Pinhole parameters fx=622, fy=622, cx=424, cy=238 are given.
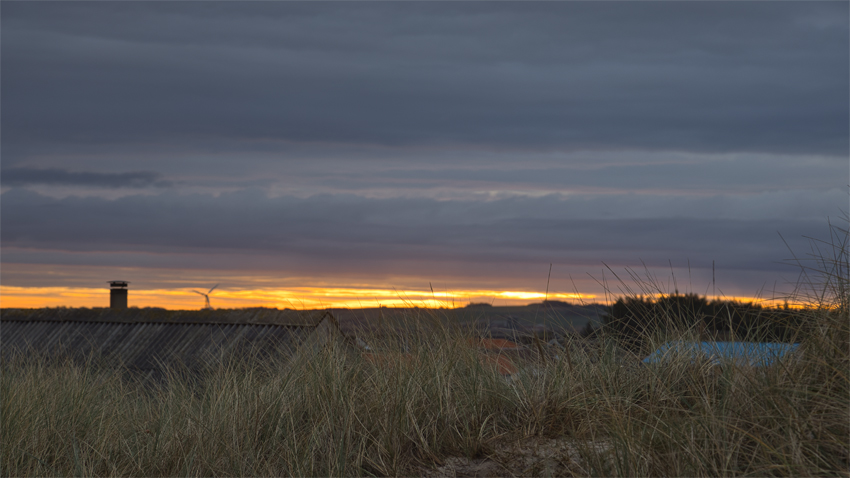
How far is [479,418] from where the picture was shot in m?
5.27

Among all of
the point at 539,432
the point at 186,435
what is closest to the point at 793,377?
the point at 539,432

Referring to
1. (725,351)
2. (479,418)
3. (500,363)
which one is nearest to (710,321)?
(725,351)

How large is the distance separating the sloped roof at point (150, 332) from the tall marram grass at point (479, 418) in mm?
6770

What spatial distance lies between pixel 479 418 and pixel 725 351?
236cm

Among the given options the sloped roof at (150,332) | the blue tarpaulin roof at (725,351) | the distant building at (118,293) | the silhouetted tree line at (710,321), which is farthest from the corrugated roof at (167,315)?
the blue tarpaulin roof at (725,351)

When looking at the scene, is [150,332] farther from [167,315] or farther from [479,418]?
[479,418]

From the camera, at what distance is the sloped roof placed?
14.4 metres

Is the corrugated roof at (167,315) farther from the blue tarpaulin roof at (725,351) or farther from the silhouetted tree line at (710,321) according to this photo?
the blue tarpaulin roof at (725,351)

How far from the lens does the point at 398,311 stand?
7.02 metres

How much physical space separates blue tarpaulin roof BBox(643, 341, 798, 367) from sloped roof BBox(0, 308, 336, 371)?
345 inches

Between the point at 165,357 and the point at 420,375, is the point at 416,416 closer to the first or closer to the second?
the point at 420,375

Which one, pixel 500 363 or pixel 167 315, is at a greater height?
pixel 167 315

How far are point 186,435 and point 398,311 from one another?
98.1 inches

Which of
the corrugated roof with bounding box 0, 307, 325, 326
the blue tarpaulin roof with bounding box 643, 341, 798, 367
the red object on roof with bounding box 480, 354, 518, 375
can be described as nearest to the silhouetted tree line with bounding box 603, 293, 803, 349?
the blue tarpaulin roof with bounding box 643, 341, 798, 367
